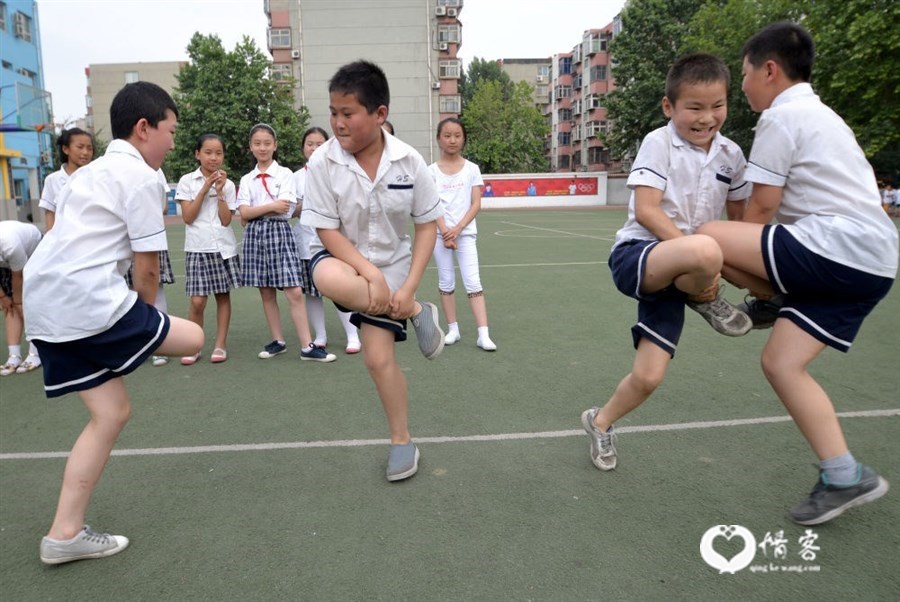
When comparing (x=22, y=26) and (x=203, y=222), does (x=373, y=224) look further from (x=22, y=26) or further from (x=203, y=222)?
(x=22, y=26)

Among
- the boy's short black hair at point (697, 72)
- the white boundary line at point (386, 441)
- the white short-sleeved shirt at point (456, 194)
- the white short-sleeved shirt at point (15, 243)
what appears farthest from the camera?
the white short-sleeved shirt at point (456, 194)

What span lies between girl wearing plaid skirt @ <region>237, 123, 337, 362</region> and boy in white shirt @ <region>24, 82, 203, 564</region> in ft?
9.66

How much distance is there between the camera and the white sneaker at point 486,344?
5.69 meters

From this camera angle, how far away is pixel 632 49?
41938mm

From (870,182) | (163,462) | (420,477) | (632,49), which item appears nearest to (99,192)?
(163,462)

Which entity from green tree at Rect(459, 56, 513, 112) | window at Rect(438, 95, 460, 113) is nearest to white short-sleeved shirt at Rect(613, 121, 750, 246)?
window at Rect(438, 95, 460, 113)

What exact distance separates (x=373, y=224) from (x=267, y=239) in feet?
8.94

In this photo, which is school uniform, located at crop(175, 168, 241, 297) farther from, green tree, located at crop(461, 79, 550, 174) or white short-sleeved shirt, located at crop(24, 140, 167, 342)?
green tree, located at crop(461, 79, 550, 174)

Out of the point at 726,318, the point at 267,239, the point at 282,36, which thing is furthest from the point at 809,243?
the point at 282,36

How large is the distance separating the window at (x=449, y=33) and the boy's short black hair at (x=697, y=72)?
2277 inches

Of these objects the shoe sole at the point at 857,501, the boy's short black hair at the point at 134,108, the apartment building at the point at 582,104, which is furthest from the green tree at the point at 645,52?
the boy's short black hair at the point at 134,108

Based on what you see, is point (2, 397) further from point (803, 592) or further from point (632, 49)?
point (632, 49)

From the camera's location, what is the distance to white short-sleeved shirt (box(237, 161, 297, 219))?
18.6 feet

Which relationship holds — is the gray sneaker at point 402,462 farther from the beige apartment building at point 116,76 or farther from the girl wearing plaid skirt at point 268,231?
the beige apartment building at point 116,76
